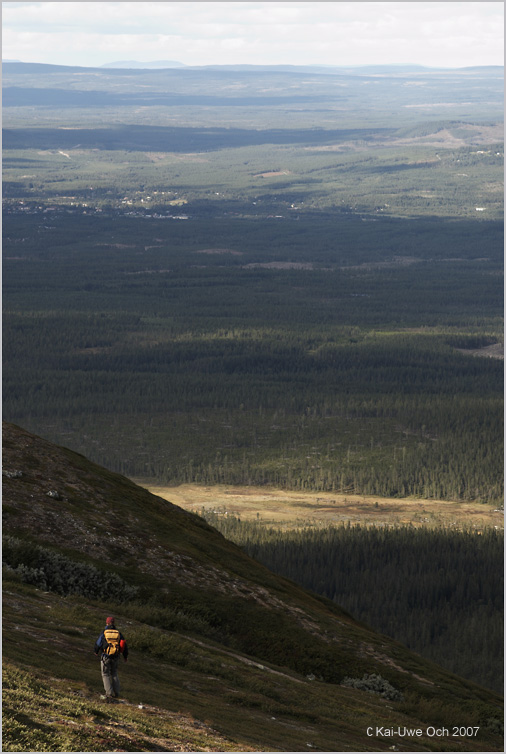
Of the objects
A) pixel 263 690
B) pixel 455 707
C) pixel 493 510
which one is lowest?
pixel 493 510

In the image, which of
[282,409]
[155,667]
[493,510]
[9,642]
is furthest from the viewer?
[282,409]

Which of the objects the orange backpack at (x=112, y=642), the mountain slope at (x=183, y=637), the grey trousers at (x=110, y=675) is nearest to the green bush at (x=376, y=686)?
the mountain slope at (x=183, y=637)

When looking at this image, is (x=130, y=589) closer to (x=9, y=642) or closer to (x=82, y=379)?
(x=9, y=642)

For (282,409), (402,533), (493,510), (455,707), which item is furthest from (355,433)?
(455,707)

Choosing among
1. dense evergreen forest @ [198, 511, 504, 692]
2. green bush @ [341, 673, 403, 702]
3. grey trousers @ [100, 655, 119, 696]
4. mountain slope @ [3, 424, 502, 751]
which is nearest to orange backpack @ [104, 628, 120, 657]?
grey trousers @ [100, 655, 119, 696]

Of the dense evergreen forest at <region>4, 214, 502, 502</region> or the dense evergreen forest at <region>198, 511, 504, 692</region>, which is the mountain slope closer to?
the dense evergreen forest at <region>198, 511, 504, 692</region>

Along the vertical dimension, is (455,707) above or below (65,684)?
below

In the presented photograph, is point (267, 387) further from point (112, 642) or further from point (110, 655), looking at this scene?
point (110, 655)

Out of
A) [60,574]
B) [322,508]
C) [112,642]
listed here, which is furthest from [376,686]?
[322,508]
